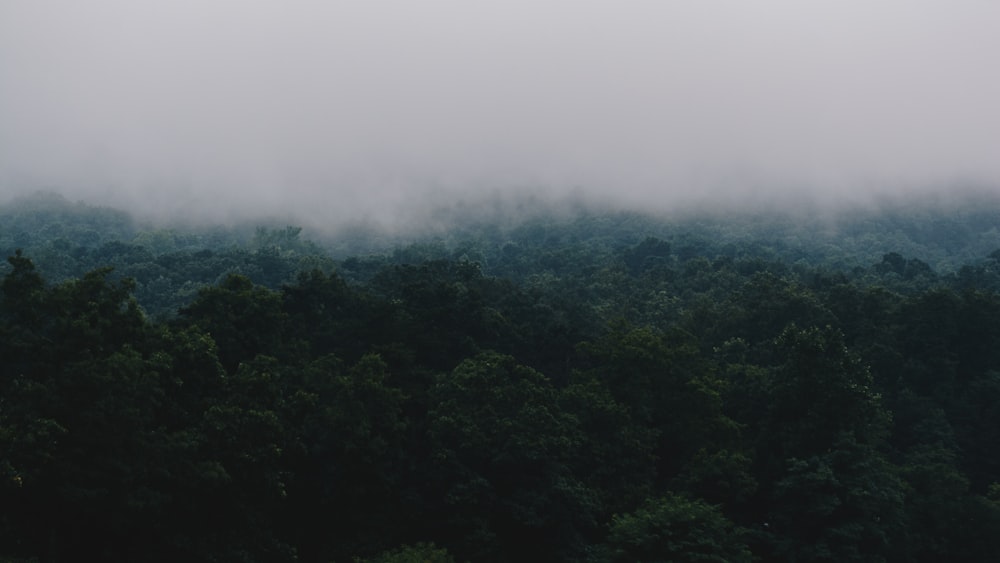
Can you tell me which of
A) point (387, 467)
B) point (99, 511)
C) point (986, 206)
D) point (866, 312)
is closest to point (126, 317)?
point (99, 511)

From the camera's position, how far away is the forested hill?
85.6ft

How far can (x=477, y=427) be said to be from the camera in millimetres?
34781

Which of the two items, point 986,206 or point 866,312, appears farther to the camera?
point 986,206

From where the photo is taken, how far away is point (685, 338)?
1790 inches

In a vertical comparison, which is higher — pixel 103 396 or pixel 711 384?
pixel 103 396

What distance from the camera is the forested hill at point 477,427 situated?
26.1m

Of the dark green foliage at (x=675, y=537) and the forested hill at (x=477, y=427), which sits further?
the dark green foliage at (x=675, y=537)

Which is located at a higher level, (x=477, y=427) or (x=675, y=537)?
(x=477, y=427)

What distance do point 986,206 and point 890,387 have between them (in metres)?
140

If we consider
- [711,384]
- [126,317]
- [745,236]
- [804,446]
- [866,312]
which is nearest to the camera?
[126,317]

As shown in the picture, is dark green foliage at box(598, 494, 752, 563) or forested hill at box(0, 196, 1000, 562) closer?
forested hill at box(0, 196, 1000, 562)

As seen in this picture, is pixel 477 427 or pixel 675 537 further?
pixel 477 427

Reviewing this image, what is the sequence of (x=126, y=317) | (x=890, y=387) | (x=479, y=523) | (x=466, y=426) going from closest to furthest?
(x=126, y=317) → (x=479, y=523) → (x=466, y=426) → (x=890, y=387)

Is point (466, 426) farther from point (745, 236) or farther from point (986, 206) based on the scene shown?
point (986, 206)
